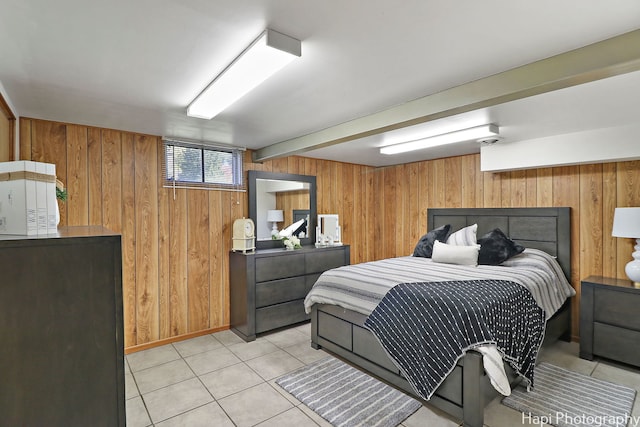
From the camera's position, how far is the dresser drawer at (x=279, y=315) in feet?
11.9

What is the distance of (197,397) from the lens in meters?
2.47

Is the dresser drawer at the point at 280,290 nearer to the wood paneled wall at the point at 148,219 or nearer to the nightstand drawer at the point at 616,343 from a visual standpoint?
the wood paneled wall at the point at 148,219

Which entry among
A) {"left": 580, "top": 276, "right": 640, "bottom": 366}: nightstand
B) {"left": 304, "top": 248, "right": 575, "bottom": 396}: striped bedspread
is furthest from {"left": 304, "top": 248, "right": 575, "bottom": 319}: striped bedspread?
A: {"left": 580, "top": 276, "right": 640, "bottom": 366}: nightstand

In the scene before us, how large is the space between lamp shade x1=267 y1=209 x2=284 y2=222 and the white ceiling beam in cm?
195

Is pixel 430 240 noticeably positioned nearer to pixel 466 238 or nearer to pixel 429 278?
pixel 466 238

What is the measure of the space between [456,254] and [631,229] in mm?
1503

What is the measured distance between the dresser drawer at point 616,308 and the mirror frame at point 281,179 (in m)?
3.27

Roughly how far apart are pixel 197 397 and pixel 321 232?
2691 millimetres

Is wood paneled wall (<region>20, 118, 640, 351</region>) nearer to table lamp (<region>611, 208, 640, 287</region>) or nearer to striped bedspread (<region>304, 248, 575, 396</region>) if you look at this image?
table lamp (<region>611, 208, 640, 287</region>)

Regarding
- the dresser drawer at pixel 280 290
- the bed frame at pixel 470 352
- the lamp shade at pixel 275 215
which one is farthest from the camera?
the lamp shade at pixel 275 215

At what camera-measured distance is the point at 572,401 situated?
2.34m

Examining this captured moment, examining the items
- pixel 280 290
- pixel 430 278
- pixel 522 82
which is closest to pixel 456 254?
pixel 430 278

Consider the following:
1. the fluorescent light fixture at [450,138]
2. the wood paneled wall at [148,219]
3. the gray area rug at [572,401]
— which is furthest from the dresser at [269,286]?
the gray area rug at [572,401]

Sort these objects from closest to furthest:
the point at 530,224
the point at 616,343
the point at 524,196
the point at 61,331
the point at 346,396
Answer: the point at 61,331
the point at 346,396
the point at 616,343
the point at 530,224
the point at 524,196
